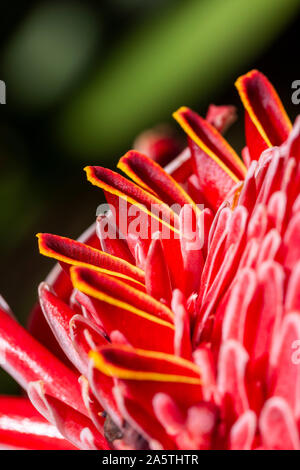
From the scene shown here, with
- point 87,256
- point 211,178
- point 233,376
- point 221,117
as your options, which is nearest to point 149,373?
point 233,376

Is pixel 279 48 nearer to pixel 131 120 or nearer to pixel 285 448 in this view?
pixel 131 120

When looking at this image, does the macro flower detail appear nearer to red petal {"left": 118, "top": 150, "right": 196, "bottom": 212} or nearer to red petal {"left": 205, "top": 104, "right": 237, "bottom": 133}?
red petal {"left": 118, "top": 150, "right": 196, "bottom": 212}

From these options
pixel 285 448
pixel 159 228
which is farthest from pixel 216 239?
pixel 285 448

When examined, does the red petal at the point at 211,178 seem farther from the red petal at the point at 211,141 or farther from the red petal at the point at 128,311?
the red petal at the point at 128,311

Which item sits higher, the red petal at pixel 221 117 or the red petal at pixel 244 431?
the red petal at pixel 221 117

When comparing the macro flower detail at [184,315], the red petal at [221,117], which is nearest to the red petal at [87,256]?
the macro flower detail at [184,315]
